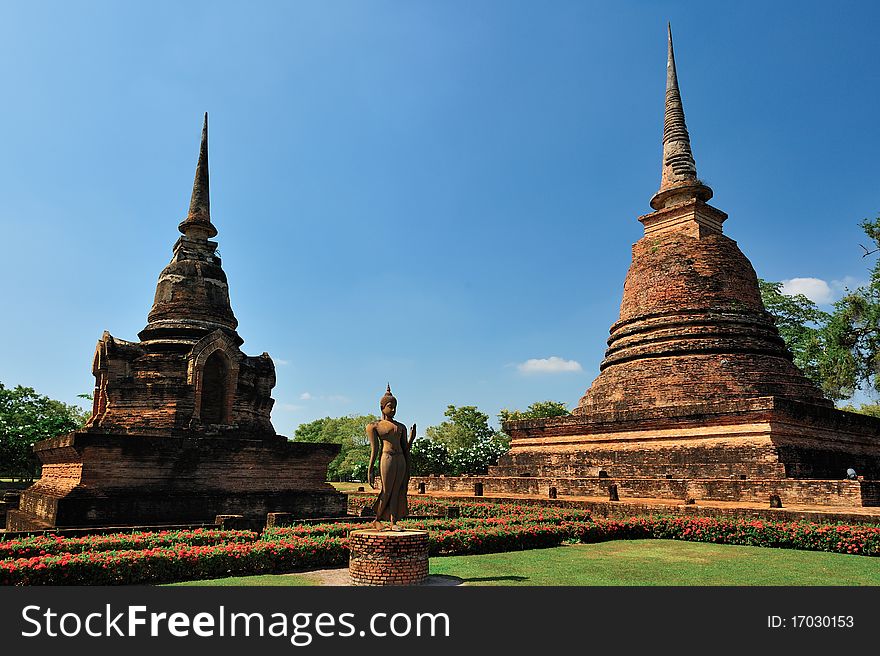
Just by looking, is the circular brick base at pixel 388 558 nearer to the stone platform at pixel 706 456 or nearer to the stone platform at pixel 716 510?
the stone platform at pixel 716 510

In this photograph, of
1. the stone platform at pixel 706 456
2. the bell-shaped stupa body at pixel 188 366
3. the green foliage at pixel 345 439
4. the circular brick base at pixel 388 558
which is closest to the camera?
the circular brick base at pixel 388 558

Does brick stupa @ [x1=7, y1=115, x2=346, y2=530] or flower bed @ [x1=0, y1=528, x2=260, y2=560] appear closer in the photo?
flower bed @ [x1=0, y1=528, x2=260, y2=560]

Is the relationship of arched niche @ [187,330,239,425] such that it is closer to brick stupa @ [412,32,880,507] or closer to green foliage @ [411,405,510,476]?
brick stupa @ [412,32,880,507]

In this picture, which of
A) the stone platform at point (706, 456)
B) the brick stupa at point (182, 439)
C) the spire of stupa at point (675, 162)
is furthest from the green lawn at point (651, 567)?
the spire of stupa at point (675, 162)

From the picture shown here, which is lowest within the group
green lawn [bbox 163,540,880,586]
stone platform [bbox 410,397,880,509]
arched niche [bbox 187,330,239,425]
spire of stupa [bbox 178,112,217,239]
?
green lawn [bbox 163,540,880,586]

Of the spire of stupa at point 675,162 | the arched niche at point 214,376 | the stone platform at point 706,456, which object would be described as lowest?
the stone platform at point 706,456

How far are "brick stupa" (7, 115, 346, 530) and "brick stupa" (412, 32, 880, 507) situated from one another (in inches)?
377

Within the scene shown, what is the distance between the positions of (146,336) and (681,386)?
57.8 ft

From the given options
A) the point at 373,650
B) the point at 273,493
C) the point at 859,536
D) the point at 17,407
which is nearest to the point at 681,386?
the point at 859,536

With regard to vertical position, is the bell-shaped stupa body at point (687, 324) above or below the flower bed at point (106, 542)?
above

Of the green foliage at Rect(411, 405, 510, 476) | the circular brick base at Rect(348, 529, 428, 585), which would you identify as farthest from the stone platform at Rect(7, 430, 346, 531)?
the green foliage at Rect(411, 405, 510, 476)

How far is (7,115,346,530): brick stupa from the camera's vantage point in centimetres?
1475

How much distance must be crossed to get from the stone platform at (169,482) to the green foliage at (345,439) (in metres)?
29.6

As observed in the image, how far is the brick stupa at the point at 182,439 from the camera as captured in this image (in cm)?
1475
